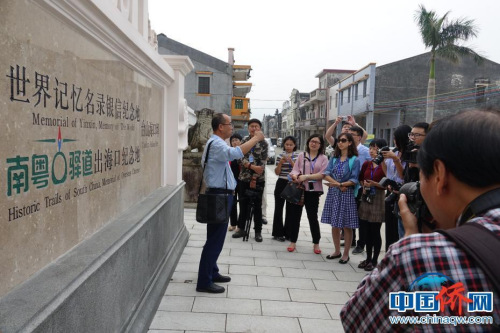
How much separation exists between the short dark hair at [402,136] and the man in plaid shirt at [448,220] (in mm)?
2722

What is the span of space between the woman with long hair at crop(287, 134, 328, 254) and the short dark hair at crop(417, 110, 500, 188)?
3904 mm

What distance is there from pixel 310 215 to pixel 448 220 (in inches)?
156

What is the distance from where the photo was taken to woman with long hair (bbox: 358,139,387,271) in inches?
170

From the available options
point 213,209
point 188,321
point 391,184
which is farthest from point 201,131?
point 391,184

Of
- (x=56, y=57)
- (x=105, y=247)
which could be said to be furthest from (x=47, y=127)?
(x=105, y=247)

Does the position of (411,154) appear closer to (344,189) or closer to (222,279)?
(344,189)

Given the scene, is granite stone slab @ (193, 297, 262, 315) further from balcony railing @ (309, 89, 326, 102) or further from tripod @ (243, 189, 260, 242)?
balcony railing @ (309, 89, 326, 102)

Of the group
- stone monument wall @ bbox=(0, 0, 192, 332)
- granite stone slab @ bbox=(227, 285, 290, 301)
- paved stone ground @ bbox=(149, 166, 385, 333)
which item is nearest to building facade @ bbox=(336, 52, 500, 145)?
paved stone ground @ bbox=(149, 166, 385, 333)

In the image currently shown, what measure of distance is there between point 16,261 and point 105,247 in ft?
2.13

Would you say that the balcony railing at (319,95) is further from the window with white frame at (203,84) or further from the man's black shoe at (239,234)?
the man's black shoe at (239,234)

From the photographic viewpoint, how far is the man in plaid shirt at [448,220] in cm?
81

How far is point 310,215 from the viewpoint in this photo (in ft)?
16.2

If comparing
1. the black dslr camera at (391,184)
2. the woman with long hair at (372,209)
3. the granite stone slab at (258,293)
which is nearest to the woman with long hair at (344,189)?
the woman with long hair at (372,209)

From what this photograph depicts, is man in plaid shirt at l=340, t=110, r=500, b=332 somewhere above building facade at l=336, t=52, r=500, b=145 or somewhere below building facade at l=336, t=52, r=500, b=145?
below
